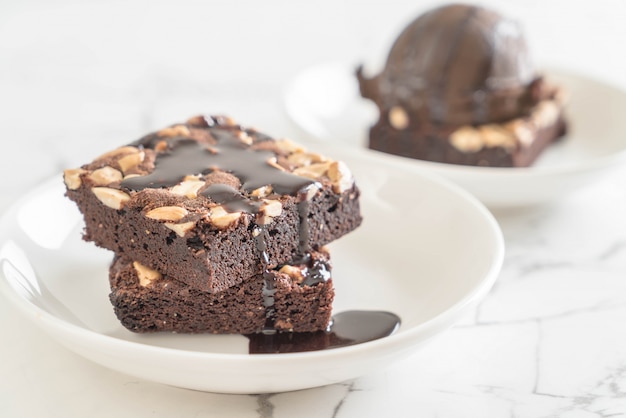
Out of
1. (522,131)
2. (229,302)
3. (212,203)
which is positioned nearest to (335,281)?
(229,302)

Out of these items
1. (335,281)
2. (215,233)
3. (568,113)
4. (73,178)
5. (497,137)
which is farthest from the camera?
(568,113)

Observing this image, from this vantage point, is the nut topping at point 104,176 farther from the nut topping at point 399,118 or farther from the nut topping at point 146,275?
the nut topping at point 399,118

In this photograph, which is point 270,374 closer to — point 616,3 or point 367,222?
→ point 367,222

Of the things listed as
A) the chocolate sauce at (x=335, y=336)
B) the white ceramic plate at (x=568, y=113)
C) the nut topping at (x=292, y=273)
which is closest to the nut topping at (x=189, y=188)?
the nut topping at (x=292, y=273)

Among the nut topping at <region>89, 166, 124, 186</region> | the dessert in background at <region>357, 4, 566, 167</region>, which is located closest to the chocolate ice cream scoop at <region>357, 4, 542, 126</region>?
the dessert in background at <region>357, 4, 566, 167</region>

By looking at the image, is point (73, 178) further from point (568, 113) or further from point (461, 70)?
point (568, 113)

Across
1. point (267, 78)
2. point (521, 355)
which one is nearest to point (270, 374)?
point (521, 355)

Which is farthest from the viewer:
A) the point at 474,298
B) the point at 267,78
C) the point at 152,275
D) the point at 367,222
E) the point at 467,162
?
the point at 267,78
